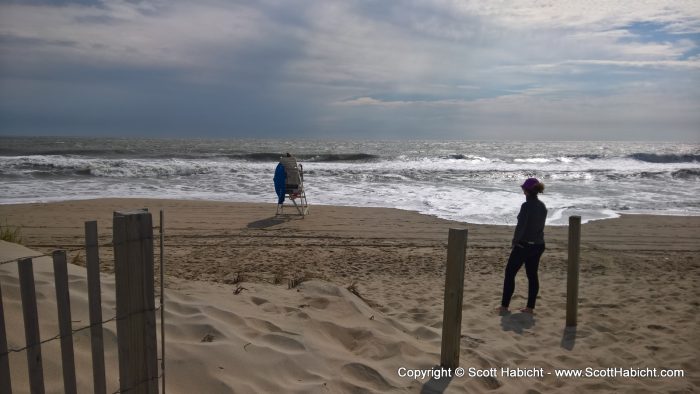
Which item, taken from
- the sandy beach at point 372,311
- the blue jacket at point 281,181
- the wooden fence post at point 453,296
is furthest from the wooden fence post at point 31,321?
the blue jacket at point 281,181

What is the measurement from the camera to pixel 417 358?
416 cm

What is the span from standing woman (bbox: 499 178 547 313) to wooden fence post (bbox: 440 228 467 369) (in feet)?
6.80

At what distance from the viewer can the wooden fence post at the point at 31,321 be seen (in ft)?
6.36

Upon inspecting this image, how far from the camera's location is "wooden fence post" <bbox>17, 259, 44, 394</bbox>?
1.94 meters

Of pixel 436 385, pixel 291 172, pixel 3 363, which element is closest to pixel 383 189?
pixel 291 172

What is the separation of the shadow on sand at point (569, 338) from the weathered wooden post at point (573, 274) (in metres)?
0.10

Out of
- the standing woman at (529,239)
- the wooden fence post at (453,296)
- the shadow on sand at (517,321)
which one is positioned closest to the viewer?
the wooden fence post at (453,296)

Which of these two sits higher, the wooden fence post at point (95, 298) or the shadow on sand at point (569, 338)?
the wooden fence post at point (95, 298)

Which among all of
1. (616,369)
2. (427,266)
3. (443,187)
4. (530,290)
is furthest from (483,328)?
(443,187)

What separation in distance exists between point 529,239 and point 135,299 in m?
4.69

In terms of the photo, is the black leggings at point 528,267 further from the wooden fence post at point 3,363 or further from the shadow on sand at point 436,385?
the wooden fence post at point 3,363

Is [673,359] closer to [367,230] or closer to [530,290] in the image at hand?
[530,290]

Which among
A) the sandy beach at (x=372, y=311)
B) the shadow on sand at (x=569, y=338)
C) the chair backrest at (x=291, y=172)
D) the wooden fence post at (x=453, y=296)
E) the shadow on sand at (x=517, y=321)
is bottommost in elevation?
the shadow on sand at (x=569, y=338)

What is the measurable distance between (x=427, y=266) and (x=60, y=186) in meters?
15.9
